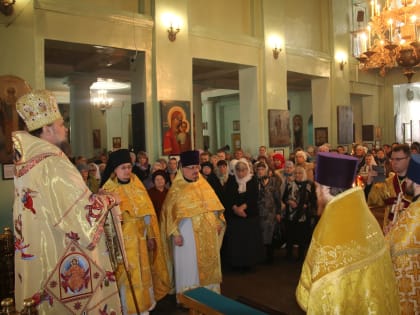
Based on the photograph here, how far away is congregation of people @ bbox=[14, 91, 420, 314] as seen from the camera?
1939 mm

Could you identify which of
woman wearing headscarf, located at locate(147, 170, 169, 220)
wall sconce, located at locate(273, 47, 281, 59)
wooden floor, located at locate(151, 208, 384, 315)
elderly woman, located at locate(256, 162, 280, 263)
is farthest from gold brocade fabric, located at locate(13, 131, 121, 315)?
wall sconce, located at locate(273, 47, 281, 59)

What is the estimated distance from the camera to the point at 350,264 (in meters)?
1.90

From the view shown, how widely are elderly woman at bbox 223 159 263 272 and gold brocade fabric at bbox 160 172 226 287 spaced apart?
1075mm

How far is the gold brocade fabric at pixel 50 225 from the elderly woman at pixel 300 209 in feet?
13.5

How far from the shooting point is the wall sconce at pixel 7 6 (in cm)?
630

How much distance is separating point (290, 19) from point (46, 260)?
11336 millimetres

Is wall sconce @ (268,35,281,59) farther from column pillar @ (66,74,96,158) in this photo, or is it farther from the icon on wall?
column pillar @ (66,74,96,158)

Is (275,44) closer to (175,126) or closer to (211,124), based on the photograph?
(175,126)

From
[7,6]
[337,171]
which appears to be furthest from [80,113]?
[337,171]

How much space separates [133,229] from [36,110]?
1801 millimetres

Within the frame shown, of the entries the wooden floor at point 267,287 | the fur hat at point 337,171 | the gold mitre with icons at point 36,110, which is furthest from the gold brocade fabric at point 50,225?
the wooden floor at point 267,287

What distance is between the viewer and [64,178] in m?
2.76

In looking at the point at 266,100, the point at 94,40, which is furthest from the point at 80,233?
the point at 266,100

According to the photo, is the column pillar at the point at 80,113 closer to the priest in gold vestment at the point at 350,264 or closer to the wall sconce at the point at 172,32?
the wall sconce at the point at 172,32
